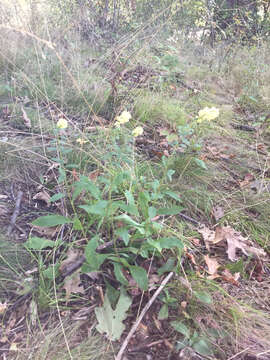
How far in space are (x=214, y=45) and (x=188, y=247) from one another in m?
4.32

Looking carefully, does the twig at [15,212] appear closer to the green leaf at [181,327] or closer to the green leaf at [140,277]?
the green leaf at [140,277]

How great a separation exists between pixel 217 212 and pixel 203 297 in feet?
2.12

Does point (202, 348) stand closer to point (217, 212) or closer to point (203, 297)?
point (203, 297)

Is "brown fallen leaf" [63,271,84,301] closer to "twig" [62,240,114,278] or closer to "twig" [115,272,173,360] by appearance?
"twig" [62,240,114,278]

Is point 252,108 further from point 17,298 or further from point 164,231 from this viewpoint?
point 17,298

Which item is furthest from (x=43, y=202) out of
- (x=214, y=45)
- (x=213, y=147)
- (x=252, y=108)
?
(x=214, y=45)

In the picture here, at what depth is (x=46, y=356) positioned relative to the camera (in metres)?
0.92

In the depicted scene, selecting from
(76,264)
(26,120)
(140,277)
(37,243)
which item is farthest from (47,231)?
(26,120)

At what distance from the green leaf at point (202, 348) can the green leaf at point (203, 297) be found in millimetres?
135

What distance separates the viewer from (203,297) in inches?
41.0

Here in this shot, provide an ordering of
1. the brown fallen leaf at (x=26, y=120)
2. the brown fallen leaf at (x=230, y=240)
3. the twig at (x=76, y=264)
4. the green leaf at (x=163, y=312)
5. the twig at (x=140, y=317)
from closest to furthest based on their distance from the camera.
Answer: the twig at (x=140, y=317) → the green leaf at (x=163, y=312) → the twig at (x=76, y=264) → the brown fallen leaf at (x=230, y=240) → the brown fallen leaf at (x=26, y=120)

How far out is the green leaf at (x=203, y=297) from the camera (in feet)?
3.38

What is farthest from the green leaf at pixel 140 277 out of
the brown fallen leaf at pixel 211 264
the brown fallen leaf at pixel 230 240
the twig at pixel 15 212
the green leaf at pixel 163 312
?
the twig at pixel 15 212

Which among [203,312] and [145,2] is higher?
[145,2]
